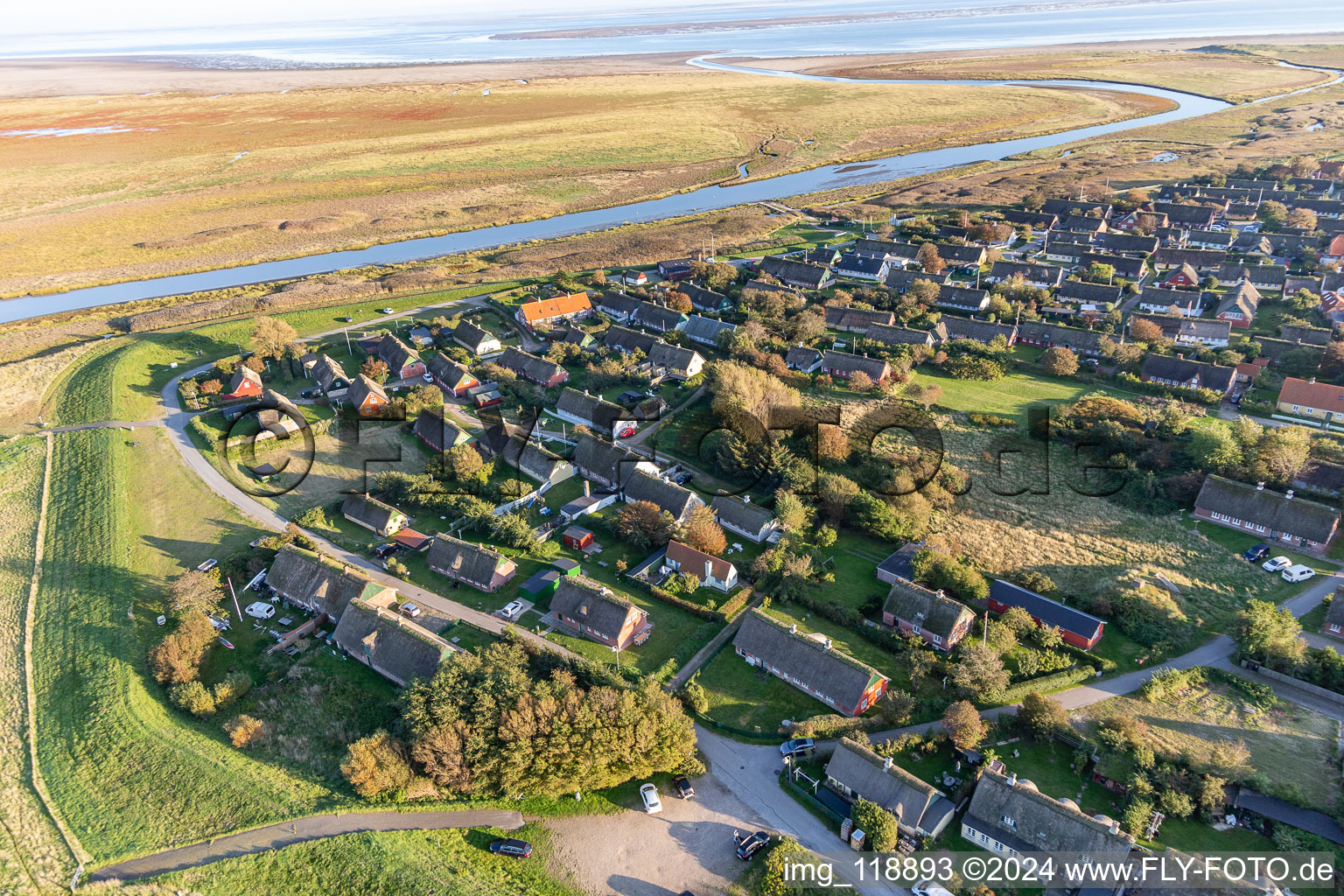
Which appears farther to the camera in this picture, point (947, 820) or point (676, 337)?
point (676, 337)

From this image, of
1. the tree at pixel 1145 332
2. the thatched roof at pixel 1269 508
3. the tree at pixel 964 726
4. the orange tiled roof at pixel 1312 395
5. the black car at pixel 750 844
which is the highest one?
the tree at pixel 1145 332

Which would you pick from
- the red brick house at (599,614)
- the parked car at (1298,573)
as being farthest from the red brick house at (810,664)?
the parked car at (1298,573)

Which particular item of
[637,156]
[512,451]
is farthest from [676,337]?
[637,156]

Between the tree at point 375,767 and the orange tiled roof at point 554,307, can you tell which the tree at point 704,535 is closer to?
the tree at point 375,767

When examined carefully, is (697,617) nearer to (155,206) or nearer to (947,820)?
(947,820)

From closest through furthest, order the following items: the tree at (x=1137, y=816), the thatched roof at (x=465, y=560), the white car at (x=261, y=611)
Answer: the tree at (x=1137, y=816) < the white car at (x=261, y=611) < the thatched roof at (x=465, y=560)

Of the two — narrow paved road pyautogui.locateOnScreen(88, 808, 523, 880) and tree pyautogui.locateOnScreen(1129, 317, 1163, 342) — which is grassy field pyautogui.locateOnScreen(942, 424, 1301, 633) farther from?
narrow paved road pyautogui.locateOnScreen(88, 808, 523, 880)
